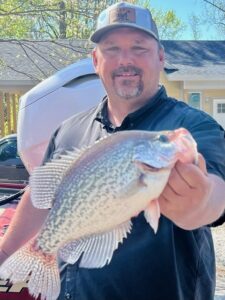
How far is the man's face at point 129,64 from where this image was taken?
2.36 m

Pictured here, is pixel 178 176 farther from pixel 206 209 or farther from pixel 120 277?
pixel 120 277

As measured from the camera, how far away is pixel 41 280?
1868mm

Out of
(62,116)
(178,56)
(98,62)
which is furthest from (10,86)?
(98,62)

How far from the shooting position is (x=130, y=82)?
236cm

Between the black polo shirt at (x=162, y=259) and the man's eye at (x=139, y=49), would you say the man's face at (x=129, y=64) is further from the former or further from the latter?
the black polo shirt at (x=162, y=259)

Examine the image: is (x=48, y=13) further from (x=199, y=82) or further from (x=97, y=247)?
(x=199, y=82)

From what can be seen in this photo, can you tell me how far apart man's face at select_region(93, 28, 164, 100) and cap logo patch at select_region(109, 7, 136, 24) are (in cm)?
4

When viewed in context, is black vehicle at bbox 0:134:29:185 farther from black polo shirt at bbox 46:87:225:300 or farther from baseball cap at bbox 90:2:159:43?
black polo shirt at bbox 46:87:225:300

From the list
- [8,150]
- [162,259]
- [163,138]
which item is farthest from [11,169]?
[163,138]

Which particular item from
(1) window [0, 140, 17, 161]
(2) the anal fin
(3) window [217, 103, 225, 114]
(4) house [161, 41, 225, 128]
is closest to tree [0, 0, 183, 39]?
(1) window [0, 140, 17, 161]

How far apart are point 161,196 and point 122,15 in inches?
42.9

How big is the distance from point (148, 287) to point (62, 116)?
1749 millimetres

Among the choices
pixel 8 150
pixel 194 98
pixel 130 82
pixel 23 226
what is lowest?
pixel 194 98

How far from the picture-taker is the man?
178 centimetres
